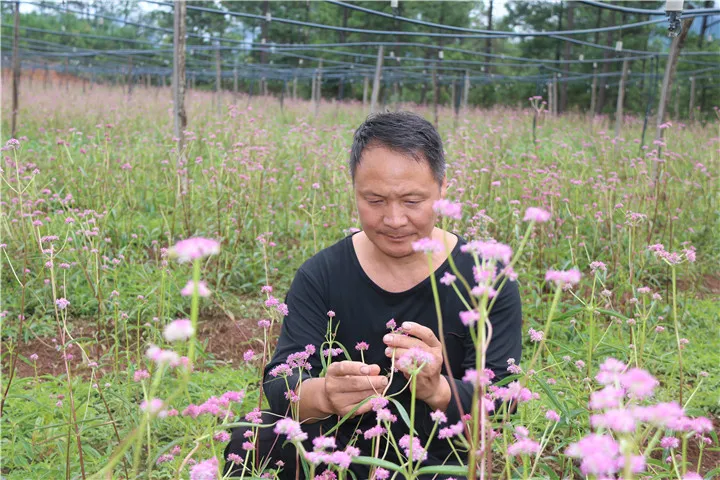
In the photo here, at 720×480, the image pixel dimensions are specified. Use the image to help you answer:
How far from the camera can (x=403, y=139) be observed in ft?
5.50

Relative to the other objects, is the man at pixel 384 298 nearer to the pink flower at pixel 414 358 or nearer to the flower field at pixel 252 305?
the flower field at pixel 252 305

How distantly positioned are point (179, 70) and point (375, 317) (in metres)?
3.51

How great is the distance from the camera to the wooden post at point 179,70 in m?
4.71

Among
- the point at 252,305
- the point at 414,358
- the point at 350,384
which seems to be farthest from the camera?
the point at 252,305

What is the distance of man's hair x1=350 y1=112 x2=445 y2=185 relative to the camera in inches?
65.9

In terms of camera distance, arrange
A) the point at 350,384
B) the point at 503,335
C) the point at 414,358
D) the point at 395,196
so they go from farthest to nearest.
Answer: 1. the point at 503,335
2. the point at 395,196
3. the point at 350,384
4. the point at 414,358

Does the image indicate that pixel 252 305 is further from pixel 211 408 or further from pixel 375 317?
pixel 211 408

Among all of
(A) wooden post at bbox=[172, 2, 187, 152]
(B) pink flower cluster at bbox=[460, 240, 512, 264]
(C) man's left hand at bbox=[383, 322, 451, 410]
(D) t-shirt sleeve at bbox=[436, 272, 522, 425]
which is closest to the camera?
(B) pink flower cluster at bbox=[460, 240, 512, 264]

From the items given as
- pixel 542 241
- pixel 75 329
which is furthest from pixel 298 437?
pixel 542 241

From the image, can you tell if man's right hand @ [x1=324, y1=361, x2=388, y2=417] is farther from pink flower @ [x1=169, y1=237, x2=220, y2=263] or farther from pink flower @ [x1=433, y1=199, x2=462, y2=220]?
pink flower @ [x1=169, y1=237, x2=220, y2=263]

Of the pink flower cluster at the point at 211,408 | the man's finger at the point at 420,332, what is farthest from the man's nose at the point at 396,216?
the pink flower cluster at the point at 211,408

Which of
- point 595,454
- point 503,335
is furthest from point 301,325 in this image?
point 595,454

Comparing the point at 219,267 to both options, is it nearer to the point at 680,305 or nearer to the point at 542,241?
the point at 542,241

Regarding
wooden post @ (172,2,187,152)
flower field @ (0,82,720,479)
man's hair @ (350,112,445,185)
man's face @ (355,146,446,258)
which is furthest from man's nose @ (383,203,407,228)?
wooden post @ (172,2,187,152)
